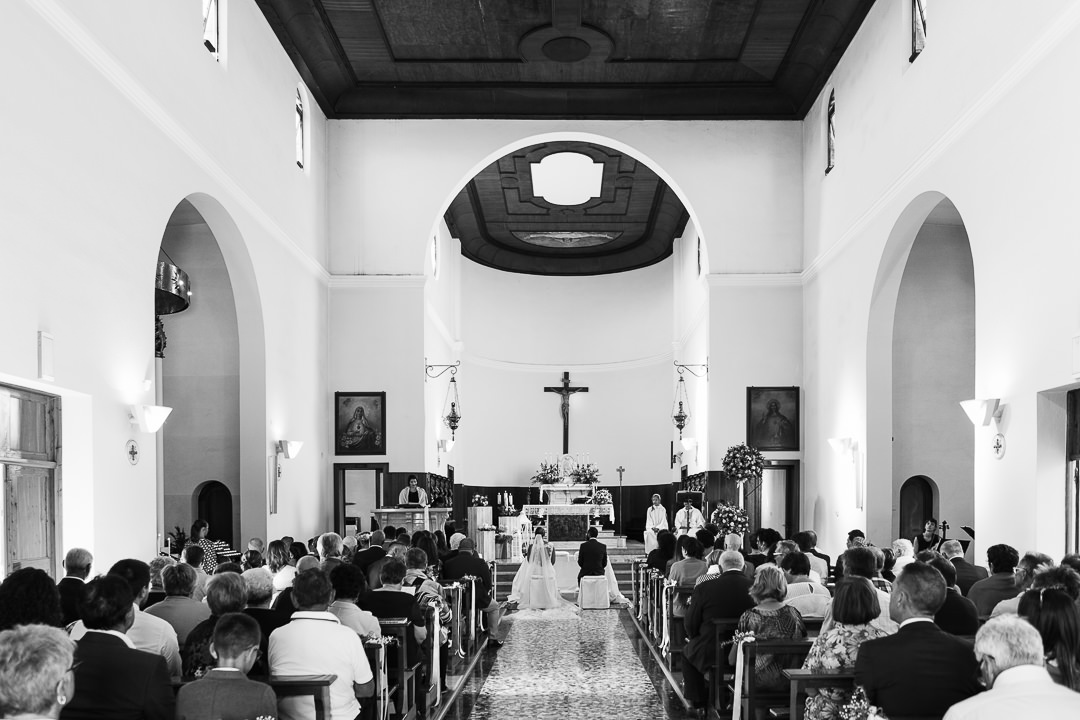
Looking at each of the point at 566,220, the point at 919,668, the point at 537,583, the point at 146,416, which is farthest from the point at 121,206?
the point at 566,220

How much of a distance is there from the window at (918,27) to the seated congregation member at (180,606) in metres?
8.74

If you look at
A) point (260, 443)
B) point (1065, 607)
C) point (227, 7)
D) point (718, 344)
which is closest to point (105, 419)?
point (260, 443)

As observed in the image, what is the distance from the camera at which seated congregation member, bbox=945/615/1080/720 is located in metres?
3.32

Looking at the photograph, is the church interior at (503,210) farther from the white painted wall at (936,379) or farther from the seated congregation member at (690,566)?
the seated congregation member at (690,566)

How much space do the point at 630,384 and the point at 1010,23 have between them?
16853 mm

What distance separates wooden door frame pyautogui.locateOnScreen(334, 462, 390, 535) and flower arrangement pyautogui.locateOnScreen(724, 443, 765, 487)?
4.99 m

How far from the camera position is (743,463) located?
1515cm

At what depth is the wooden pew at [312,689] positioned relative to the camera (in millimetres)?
4820

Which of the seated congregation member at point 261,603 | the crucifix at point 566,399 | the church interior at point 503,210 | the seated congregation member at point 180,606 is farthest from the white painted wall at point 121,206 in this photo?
the crucifix at point 566,399

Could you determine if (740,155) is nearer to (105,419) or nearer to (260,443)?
(260,443)

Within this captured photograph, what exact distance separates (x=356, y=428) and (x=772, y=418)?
20.1 ft

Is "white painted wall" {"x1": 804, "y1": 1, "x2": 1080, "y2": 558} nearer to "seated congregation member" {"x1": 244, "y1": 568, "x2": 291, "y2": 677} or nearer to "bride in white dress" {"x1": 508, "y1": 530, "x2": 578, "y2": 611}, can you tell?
"bride in white dress" {"x1": 508, "y1": 530, "x2": 578, "y2": 611}

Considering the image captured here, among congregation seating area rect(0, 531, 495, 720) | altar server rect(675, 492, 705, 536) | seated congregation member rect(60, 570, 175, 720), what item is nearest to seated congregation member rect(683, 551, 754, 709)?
congregation seating area rect(0, 531, 495, 720)

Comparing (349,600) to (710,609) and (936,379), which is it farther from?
(936,379)
